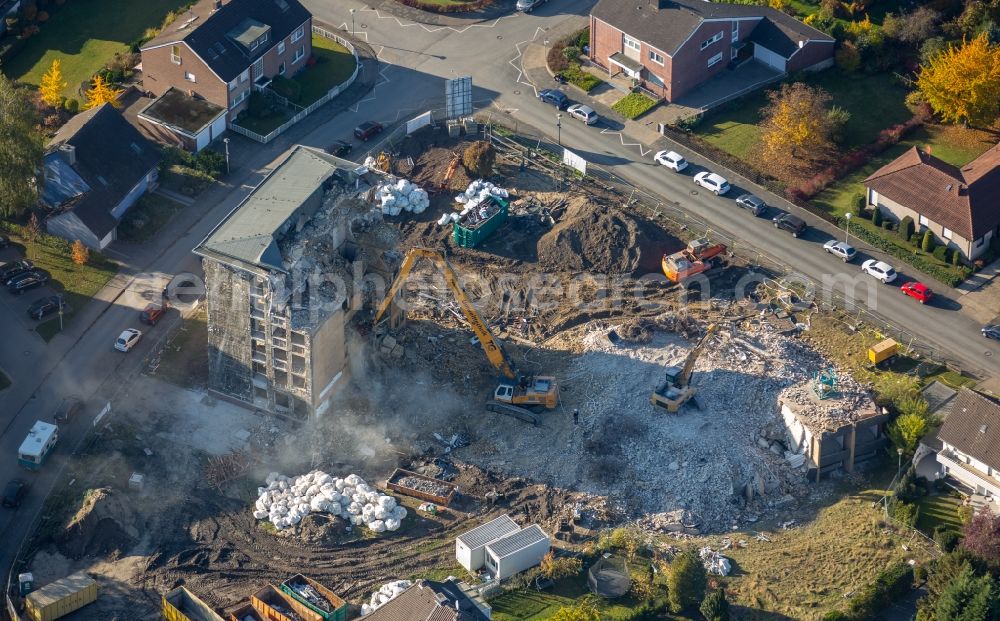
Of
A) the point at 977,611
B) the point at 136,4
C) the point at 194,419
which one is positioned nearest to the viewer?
the point at 977,611

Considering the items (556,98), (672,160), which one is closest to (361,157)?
(556,98)

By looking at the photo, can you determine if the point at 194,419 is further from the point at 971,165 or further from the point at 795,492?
the point at 971,165

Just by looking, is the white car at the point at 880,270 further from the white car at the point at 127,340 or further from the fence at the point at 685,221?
the white car at the point at 127,340

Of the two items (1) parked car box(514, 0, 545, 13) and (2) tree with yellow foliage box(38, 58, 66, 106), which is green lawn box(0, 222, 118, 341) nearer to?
(2) tree with yellow foliage box(38, 58, 66, 106)

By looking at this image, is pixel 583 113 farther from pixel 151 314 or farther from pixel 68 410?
pixel 68 410

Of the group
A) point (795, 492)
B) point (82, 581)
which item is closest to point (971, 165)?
point (795, 492)
